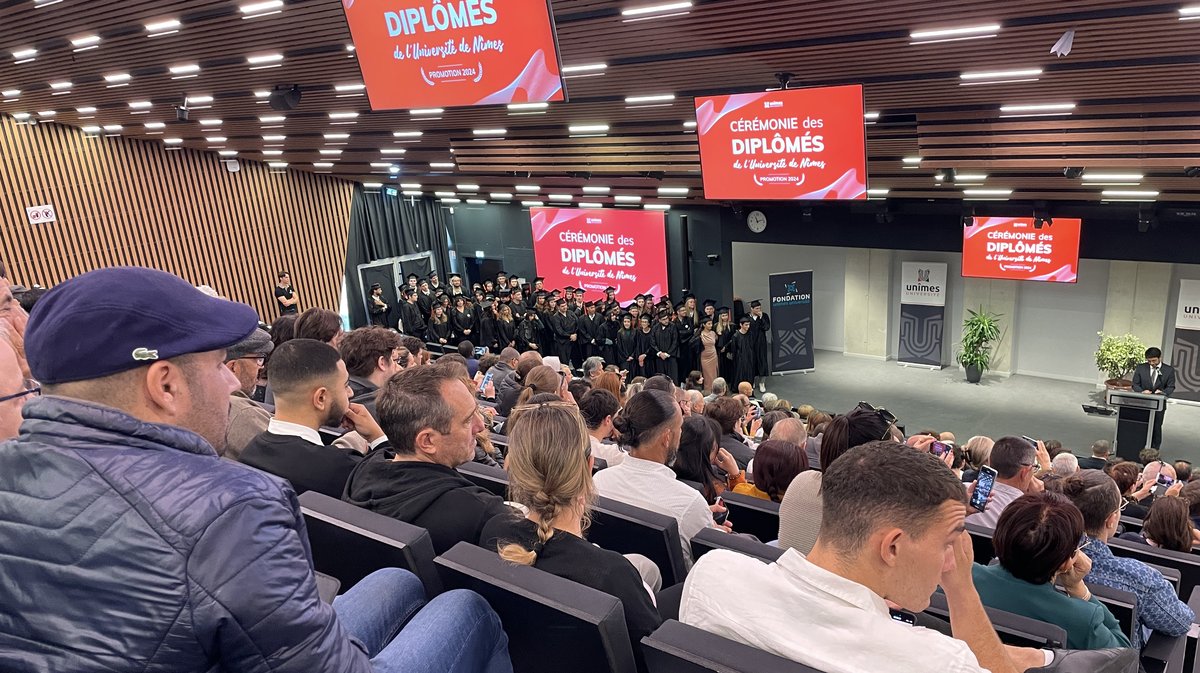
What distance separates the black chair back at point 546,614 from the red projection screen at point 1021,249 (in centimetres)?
977

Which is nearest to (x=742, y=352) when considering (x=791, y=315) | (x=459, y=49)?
(x=791, y=315)

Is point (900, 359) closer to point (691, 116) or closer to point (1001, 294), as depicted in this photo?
point (1001, 294)

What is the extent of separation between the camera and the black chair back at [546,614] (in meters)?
1.51

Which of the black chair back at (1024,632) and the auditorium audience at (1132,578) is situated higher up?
the black chair back at (1024,632)

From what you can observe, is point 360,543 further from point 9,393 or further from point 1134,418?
point 1134,418

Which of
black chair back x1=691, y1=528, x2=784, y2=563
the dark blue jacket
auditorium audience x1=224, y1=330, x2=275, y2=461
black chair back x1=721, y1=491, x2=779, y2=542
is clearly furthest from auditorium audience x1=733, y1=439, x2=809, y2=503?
the dark blue jacket

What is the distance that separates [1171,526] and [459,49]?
15.7 feet

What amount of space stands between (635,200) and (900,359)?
554cm

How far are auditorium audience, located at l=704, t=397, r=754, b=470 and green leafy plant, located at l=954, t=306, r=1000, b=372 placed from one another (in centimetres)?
817

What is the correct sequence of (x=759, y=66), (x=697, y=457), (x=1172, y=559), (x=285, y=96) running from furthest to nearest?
(x=285, y=96), (x=759, y=66), (x=697, y=457), (x=1172, y=559)

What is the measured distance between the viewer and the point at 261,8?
5.33 metres

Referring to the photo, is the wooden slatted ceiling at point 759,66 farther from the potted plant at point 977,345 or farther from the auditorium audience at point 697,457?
the potted plant at point 977,345

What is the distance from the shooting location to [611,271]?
14523 millimetres

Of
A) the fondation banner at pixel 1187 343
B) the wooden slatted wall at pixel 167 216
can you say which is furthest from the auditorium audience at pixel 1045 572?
the wooden slatted wall at pixel 167 216
